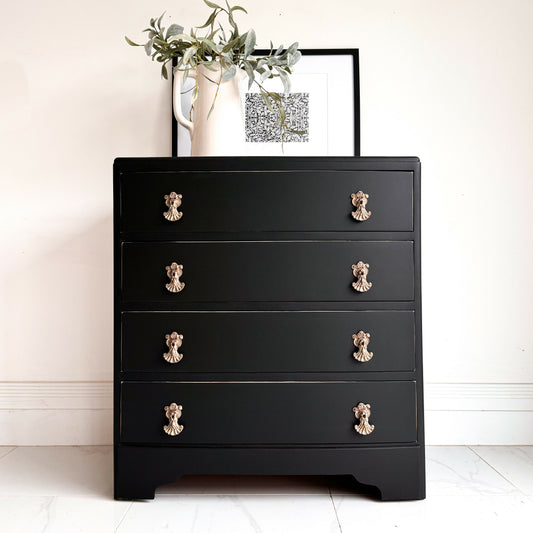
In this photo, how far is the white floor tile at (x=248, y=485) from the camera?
4.93 feet

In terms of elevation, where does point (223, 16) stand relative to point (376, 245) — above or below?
above

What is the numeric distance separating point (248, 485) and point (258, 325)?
1.70 feet

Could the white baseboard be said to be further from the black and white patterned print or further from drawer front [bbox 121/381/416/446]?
the black and white patterned print

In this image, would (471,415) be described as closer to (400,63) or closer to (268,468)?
(268,468)

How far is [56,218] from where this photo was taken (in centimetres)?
192

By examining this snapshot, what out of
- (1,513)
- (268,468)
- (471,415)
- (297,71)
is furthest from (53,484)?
(297,71)

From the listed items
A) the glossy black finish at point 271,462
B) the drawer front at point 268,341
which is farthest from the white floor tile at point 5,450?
the drawer front at point 268,341

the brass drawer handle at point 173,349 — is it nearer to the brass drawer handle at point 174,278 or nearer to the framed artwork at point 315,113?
the brass drawer handle at point 174,278

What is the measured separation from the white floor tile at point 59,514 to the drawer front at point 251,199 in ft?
2.49

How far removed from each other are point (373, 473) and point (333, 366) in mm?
312

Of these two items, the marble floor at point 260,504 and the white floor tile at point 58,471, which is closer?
the marble floor at point 260,504

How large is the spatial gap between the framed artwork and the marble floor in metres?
1.14

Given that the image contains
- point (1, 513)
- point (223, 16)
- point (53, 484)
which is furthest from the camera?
point (223, 16)

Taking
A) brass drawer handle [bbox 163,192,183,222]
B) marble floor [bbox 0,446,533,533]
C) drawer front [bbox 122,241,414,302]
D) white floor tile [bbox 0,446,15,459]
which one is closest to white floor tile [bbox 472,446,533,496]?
marble floor [bbox 0,446,533,533]
